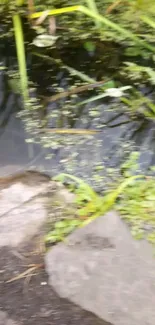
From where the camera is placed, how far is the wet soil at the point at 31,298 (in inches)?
51.8

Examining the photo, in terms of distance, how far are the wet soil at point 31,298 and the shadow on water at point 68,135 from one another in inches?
16.4

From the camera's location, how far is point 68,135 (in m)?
1.97

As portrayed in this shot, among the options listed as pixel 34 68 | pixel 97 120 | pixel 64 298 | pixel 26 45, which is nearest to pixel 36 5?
pixel 26 45

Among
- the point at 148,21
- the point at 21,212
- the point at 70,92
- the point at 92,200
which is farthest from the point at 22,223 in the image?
the point at 148,21

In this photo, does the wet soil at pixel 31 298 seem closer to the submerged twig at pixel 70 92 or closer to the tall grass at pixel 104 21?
the submerged twig at pixel 70 92

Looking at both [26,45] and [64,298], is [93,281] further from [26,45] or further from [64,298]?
[26,45]

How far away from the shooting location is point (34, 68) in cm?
233

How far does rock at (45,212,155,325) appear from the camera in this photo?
1.30m

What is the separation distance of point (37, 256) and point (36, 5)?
59.1 inches

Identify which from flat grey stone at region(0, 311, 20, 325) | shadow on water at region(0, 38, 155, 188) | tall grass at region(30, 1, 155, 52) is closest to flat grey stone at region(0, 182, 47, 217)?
shadow on water at region(0, 38, 155, 188)

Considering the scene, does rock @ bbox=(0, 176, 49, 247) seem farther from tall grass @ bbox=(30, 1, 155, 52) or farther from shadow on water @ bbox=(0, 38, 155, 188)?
tall grass @ bbox=(30, 1, 155, 52)

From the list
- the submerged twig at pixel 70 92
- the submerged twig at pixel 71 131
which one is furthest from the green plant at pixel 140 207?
the submerged twig at pixel 70 92

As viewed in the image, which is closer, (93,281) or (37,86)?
(93,281)

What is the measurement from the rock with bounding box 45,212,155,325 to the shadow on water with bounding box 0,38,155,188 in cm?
30
